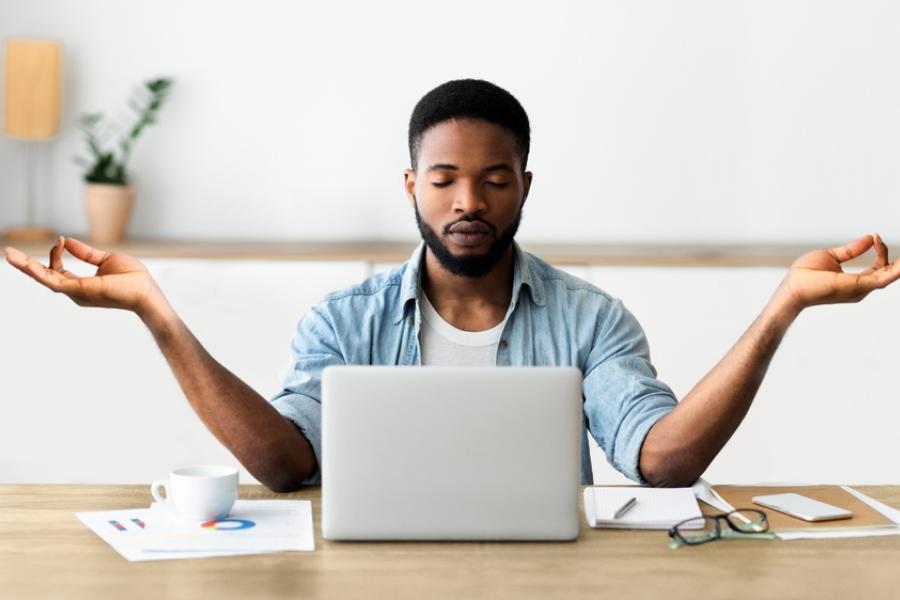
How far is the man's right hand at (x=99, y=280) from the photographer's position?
1614 mm

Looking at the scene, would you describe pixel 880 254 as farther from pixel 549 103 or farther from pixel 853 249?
pixel 549 103

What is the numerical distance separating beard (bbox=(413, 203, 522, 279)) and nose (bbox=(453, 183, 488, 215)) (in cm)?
3

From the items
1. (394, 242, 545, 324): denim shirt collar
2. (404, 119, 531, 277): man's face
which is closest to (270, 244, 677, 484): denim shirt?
(394, 242, 545, 324): denim shirt collar

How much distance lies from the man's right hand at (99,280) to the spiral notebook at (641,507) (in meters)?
0.66

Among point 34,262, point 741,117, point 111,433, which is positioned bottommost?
point 111,433

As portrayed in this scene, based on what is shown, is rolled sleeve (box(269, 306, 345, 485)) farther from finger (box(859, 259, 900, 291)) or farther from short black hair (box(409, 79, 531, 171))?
finger (box(859, 259, 900, 291))

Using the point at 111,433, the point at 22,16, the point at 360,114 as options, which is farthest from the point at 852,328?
the point at 22,16

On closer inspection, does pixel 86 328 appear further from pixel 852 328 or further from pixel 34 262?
pixel 852 328

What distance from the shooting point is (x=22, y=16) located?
384 cm

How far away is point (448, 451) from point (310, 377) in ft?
2.01

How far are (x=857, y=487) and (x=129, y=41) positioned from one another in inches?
111

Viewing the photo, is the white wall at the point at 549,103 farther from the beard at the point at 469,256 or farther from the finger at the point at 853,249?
the finger at the point at 853,249

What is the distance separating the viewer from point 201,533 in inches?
58.1

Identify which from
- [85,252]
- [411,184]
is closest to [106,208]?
[411,184]
